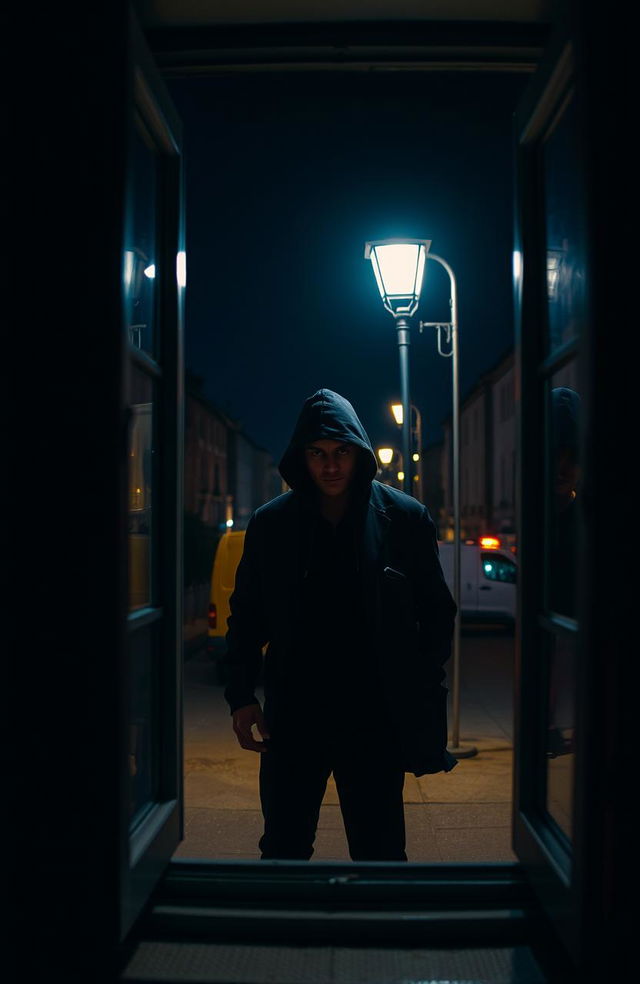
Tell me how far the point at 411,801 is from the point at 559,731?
337 centimetres

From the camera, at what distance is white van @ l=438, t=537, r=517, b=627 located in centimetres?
1548

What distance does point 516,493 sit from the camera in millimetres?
2621

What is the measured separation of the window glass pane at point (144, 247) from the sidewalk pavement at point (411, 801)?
66.3 inches

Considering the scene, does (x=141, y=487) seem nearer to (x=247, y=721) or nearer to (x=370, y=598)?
(x=370, y=598)

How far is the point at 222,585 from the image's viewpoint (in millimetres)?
10547

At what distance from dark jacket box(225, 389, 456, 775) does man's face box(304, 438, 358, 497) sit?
1.4 inches

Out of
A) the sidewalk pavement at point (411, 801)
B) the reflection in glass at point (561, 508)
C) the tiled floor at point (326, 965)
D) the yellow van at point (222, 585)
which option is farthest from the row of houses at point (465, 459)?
the tiled floor at point (326, 965)

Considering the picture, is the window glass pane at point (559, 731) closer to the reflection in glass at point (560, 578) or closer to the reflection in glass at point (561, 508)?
the reflection in glass at point (560, 578)

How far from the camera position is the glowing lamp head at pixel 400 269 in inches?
305

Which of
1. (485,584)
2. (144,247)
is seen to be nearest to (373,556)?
(144,247)

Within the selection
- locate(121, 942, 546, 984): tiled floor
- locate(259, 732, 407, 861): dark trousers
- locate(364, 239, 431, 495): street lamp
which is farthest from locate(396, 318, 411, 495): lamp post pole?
locate(121, 942, 546, 984): tiled floor

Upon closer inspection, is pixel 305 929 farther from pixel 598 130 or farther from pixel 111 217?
pixel 598 130

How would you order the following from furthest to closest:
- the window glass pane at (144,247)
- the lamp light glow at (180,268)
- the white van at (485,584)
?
the white van at (485,584)
the lamp light glow at (180,268)
the window glass pane at (144,247)

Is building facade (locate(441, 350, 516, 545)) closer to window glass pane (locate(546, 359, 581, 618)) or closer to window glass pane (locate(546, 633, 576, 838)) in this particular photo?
window glass pane (locate(546, 359, 581, 618))
